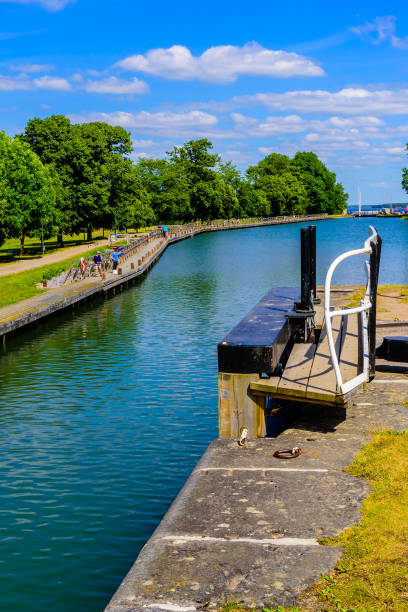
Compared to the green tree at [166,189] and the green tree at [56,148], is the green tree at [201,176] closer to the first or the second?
the green tree at [166,189]

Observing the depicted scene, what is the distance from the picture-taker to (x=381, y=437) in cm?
842

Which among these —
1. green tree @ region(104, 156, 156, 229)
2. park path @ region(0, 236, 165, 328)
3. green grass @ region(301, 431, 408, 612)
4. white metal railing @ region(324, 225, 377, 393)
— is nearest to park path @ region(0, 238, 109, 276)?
park path @ region(0, 236, 165, 328)

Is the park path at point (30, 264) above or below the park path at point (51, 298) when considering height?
above

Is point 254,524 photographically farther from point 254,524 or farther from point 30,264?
point 30,264

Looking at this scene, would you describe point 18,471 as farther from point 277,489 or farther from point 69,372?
point 69,372

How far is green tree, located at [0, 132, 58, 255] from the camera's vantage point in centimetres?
4888

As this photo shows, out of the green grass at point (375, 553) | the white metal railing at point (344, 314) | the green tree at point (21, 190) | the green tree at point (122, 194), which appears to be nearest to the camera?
the green grass at point (375, 553)

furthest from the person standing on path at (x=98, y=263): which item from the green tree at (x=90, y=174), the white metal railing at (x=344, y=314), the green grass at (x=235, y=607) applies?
the green grass at (x=235, y=607)

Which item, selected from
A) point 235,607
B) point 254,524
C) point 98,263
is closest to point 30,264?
point 98,263

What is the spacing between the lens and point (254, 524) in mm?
6234

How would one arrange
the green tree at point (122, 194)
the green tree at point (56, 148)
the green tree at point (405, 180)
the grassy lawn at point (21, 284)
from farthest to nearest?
the green tree at point (405, 180) < the green tree at point (122, 194) < the green tree at point (56, 148) < the grassy lawn at point (21, 284)

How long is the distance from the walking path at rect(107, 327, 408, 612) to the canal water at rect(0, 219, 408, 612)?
1771 millimetres

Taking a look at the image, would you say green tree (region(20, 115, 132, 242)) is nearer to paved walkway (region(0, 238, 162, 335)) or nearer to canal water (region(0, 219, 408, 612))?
paved walkway (region(0, 238, 162, 335))

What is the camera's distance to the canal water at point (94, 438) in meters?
8.11
